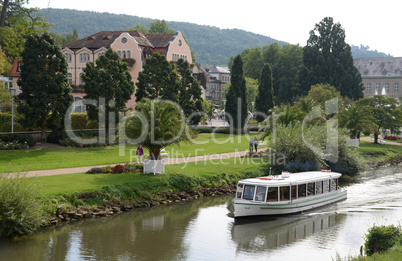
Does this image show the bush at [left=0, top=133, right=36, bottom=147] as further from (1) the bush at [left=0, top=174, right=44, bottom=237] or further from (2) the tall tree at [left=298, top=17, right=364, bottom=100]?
(2) the tall tree at [left=298, top=17, right=364, bottom=100]

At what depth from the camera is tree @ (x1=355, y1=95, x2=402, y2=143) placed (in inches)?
2613

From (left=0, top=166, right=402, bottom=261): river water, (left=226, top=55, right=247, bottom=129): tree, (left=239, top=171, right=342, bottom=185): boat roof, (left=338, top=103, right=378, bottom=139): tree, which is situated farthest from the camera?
(left=226, top=55, right=247, bottom=129): tree

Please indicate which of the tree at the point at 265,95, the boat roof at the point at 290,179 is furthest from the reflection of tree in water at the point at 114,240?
the tree at the point at 265,95

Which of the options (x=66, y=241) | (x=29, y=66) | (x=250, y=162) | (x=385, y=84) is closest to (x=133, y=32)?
(x=29, y=66)

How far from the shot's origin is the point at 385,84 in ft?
437

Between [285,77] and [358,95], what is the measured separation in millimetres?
17573

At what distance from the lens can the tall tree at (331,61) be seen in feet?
322

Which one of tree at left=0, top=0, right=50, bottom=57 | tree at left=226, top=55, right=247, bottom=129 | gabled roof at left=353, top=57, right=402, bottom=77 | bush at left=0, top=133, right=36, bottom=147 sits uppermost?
gabled roof at left=353, top=57, right=402, bottom=77

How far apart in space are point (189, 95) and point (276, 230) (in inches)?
1484

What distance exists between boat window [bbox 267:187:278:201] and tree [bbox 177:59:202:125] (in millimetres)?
33876

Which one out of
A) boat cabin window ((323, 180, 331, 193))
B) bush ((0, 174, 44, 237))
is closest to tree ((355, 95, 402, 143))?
boat cabin window ((323, 180, 331, 193))

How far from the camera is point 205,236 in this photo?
24953mm

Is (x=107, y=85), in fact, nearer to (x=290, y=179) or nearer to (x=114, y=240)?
(x=290, y=179)

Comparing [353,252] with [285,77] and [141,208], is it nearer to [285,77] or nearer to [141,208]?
[141,208]
